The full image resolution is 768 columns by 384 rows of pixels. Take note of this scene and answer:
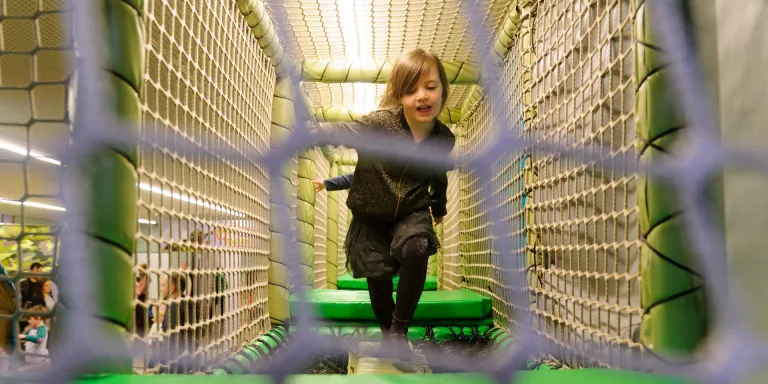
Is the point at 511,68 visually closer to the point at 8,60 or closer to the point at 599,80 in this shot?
the point at 599,80

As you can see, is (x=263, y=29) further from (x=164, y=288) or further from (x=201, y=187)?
(x=164, y=288)

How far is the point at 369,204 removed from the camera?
0.81 meters

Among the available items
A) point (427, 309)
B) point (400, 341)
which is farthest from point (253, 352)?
point (427, 309)

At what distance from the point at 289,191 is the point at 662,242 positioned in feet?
2.87

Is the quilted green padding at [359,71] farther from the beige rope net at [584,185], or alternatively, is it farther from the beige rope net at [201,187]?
the beige rope net at [584,185]


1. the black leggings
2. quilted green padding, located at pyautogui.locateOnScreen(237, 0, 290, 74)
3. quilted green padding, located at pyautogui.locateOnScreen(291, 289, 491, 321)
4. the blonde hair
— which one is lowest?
quilted green padding, located at pyautogui.locateOnScreen(291, 289, 491, 321)

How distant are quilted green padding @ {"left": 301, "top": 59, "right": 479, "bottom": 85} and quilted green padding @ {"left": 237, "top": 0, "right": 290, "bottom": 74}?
13cm

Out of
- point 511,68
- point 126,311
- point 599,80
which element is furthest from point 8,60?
point 599,80

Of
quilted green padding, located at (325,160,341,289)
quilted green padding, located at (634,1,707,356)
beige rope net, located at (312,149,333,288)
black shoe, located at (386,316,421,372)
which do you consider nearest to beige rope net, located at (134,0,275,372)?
black shoe, located at (386,316,421,372)

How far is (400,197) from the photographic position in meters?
0.80

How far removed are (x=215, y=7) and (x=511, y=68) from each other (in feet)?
2.08

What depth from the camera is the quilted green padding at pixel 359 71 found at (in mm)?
1271

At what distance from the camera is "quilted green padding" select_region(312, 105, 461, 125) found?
1621 mm

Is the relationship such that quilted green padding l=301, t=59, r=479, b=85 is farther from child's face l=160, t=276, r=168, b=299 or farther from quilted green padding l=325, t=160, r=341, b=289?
quilted green padding l=325, t=160, r=341, b=289
